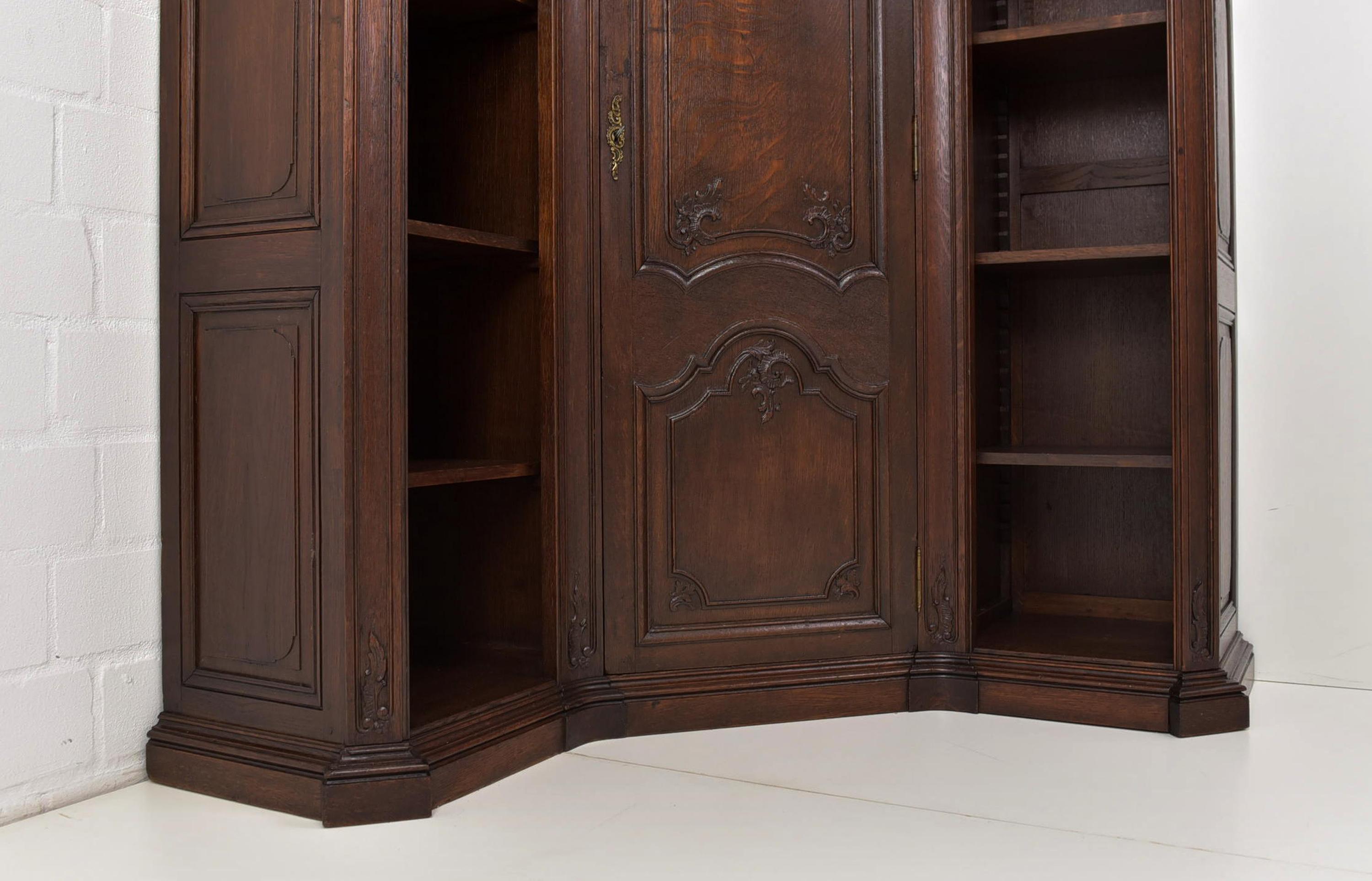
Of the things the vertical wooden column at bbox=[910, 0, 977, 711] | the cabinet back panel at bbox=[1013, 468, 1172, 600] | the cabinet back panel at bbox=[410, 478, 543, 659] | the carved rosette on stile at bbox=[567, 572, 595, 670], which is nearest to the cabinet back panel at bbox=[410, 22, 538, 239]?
the cabinet back panel at bbox=[410, 478, 543, 659]

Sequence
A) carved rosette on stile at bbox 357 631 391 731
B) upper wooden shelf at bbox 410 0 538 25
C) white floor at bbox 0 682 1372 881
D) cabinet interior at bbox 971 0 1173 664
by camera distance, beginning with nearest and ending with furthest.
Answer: white floor at bbox 0 682 1372 881 < carved rosette on stile at bbox 357 631 391 731 < upper wooden shelf at bbox 410 0 538 25 < cabinet interior at bbox 971 0 1173 664

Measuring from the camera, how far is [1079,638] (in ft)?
8.66

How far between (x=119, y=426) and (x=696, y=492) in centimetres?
111

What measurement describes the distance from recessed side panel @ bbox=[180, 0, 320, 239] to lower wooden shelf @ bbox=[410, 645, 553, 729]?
0.88 m

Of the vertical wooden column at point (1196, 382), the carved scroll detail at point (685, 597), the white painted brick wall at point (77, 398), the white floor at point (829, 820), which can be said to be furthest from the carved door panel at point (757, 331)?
the white painted brick wall at point (77, 398)

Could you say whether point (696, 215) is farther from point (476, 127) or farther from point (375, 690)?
point (375, 690)

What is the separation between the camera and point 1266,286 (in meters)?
2.79

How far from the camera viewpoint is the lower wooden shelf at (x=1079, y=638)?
2.48 meters

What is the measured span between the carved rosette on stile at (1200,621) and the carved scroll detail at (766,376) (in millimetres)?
935

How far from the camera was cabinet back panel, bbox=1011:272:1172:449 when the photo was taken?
285cm

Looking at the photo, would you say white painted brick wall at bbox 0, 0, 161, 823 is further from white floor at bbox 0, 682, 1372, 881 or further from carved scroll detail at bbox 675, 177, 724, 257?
carved scroll detail at bbox 675, 177, 724, 257

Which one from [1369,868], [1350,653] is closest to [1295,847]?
[1369,868]

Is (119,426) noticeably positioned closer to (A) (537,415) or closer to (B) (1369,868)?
(A) (537,415)

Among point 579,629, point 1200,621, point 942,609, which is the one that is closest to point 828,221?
point 942,609
